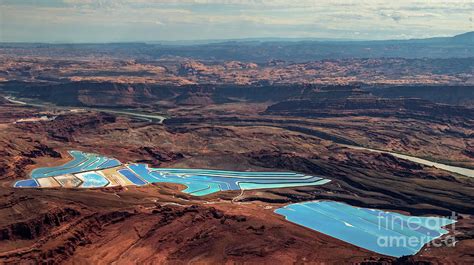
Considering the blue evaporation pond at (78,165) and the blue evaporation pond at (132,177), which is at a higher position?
the blue evaporation pond at (78,165)

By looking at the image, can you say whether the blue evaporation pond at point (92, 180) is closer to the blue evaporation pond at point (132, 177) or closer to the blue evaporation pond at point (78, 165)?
the blue evaporation pond at point (78, 165)

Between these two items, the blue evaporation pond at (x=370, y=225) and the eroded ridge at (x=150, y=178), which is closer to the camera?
the blue evaporation pond at (x=370, y=225)

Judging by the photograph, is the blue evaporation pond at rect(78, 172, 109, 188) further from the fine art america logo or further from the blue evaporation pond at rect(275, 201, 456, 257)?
the fine art america logo

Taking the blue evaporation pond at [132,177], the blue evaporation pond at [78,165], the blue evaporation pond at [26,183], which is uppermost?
the blue evaporation pond at [26,183]

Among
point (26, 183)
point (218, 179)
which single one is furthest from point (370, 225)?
point (26, 183)

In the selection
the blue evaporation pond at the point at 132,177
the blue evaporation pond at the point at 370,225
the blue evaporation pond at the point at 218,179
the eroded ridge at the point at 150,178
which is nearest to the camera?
the blue evaporation pond at the point at 370,225

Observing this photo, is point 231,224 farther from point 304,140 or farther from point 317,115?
point 317,115

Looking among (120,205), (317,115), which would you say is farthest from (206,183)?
(317,115)

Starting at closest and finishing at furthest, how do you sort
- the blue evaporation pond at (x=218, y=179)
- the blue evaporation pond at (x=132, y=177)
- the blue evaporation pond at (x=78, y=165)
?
the blue evaporation pond at (x=218, y=179), the blue evaporation pond at (x=132, y=177), the blue evaporation pond at (x=78, y=165)

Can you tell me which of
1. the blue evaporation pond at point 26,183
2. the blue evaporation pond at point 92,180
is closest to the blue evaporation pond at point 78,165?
the blue evaporation pond at point 26,183
